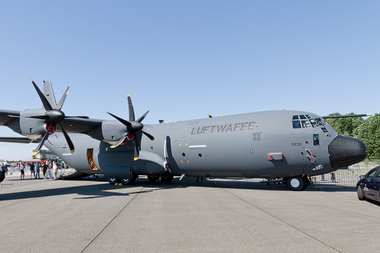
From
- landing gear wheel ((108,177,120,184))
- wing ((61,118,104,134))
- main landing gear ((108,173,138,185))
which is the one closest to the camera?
wing ((61,118,104,134))

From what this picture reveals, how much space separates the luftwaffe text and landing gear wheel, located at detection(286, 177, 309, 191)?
141 inches

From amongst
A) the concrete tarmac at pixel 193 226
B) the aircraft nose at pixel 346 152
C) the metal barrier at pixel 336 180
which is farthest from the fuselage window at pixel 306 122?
the concrete tarmac at pixel 193 226

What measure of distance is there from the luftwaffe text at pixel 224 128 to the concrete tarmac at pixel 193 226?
517 cm

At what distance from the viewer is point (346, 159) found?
12.9 m

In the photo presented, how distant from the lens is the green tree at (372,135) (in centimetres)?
6631

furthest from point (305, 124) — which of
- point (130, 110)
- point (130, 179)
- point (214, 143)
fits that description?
point (130, 179)

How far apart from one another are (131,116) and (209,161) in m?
6.03

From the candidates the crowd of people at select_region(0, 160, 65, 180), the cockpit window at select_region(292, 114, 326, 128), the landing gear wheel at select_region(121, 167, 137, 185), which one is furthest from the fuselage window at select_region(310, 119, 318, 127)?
the crowd of people at select_region(0, 160, 65, 180)

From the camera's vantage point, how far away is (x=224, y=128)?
1550cm

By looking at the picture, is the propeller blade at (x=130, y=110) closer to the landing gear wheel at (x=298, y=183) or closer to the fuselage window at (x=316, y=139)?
the landing gear wheel at (x=298, y=183)

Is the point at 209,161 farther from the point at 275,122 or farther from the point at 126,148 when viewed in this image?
the point at 126,148

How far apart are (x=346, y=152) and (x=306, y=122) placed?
2314mm

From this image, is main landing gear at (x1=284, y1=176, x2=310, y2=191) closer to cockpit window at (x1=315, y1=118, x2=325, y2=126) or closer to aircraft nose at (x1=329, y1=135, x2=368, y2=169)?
aircraft nose at (x1=329, y1=135, x2=368, y2=169)

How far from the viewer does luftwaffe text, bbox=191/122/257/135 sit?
1484cm
